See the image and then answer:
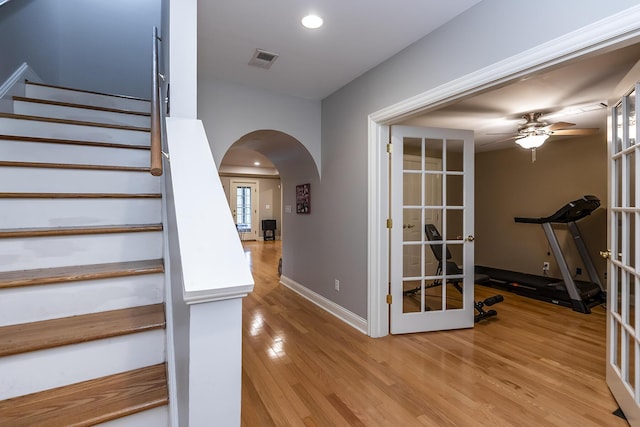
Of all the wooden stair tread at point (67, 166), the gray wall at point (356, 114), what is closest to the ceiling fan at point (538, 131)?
the gray wall at point (356, 114)

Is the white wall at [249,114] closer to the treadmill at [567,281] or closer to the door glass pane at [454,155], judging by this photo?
the door glass pane at [454,155]

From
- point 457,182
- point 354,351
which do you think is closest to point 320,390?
point 354,351

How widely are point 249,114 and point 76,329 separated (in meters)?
2.71

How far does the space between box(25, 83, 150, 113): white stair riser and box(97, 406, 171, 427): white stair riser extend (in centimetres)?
284

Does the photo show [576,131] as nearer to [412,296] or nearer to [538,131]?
[538,131]

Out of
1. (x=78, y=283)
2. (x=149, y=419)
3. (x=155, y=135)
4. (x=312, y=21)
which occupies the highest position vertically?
(x=312, y=21)

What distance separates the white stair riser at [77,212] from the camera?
156 centimetres

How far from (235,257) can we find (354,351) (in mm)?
2135

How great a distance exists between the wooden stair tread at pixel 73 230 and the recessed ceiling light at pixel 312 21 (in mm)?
1730

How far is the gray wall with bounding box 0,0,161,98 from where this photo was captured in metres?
3.17

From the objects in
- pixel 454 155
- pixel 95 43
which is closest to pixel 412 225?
pixel 454 155

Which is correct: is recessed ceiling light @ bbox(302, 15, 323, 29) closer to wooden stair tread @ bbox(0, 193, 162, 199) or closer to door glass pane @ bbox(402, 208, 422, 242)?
wooden stair tread @ bbox(0, 193, 162, 199)

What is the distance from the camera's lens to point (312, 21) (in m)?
2.23

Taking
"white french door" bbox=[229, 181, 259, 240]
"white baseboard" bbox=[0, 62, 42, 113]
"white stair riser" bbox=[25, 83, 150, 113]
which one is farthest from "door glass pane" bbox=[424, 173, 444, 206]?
"white french door" bbox=[229, 181, 259, 240]
